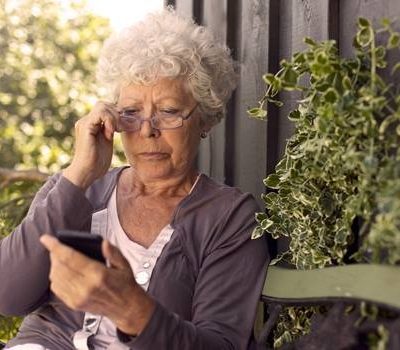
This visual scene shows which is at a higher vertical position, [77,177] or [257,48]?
[257,48]

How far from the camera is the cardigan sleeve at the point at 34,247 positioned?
2270 millimetres

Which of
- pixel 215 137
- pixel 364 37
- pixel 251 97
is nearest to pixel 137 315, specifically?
pixel 364 37

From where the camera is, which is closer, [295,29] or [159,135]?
[159,135]

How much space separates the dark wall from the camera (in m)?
2.33

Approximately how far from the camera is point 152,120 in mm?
2391

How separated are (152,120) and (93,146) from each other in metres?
0.18

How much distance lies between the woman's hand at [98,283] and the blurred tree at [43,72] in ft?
15.6

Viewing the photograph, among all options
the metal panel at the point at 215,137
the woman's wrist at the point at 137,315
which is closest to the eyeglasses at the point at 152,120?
the woman's wrist at the point at 137,315

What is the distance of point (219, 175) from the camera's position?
10.6 ft

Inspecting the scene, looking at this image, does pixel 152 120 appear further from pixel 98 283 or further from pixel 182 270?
pixel 98 283

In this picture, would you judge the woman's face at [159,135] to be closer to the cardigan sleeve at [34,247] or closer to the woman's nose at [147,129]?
the woman's nose at [147,129]

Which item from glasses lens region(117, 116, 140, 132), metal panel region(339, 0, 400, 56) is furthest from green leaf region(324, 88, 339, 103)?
glasses lens region(117, 116, 140, 132)

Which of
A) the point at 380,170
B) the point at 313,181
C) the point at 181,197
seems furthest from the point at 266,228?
the point at 380,170

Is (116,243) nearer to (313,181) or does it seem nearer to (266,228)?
(266,228)
